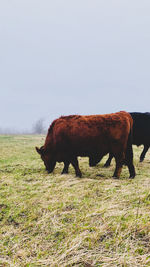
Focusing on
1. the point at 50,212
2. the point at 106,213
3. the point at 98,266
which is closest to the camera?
the point at 98,266

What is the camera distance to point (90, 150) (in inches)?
205

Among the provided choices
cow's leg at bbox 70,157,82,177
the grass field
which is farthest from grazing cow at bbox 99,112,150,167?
the grass field

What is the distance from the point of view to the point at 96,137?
499 cm

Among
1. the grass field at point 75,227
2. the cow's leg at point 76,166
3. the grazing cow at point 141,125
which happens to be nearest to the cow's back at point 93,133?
the cow's leg at point 76,166

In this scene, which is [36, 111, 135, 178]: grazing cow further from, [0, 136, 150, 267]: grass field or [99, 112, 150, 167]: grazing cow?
[99, 112, 150, 167]: grazing cow

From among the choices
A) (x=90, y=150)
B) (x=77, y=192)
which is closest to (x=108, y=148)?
(x=90, y=150)

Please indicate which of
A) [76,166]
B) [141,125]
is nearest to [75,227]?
[76,166]

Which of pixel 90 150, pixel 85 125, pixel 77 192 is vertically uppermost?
pixel 85 125

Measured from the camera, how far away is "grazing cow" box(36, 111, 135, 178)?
493 centimetres

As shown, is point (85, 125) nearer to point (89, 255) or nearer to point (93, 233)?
point (93, 233)

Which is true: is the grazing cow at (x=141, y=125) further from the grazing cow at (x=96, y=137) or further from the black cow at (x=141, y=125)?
the grazing cow at (x=96, y=137)

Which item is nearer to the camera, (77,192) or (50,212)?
(50,212)

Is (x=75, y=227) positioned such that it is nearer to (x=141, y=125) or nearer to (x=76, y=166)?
(x=76, y=166)

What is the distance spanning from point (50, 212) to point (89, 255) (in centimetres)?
117
